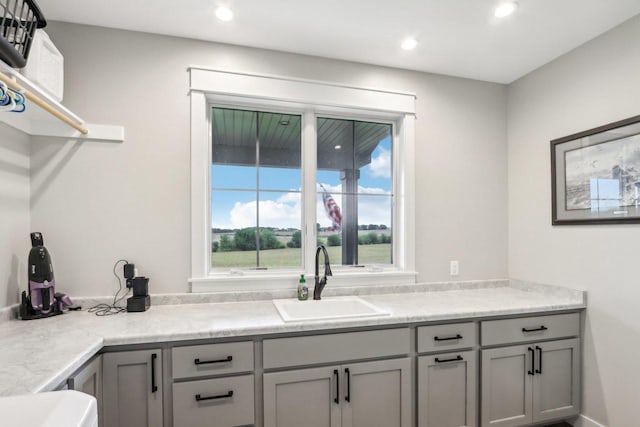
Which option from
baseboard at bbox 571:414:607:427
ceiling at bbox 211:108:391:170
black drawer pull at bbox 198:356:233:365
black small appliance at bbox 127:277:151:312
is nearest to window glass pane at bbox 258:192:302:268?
ceiling at bbox 211:108:391:170

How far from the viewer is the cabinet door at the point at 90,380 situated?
4.13 feet

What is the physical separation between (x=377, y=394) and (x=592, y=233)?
65.5 inches

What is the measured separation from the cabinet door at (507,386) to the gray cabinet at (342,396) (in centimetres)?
51

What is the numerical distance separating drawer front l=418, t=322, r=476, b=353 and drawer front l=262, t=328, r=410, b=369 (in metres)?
0.10

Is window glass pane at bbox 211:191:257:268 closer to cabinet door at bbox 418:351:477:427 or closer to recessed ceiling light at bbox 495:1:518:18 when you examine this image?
cabinet door at bbox 418:351:477:427

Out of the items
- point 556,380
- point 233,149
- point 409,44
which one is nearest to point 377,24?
point 409,44

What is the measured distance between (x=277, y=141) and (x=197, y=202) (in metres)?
0.72

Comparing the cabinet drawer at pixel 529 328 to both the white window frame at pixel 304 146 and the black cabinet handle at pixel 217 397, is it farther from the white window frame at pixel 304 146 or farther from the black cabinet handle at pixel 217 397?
the black cabinet handle at pixel 217 397

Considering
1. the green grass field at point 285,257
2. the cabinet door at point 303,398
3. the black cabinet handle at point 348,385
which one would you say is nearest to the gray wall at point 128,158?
the green grass field at point 285,257

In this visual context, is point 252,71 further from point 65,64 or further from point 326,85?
point 65,64

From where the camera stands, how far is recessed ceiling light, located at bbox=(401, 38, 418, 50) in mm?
2164

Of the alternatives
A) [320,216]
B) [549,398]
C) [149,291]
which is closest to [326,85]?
[320,216]

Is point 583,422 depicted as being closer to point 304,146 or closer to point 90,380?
point 304,146

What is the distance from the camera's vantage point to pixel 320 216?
2.50m
